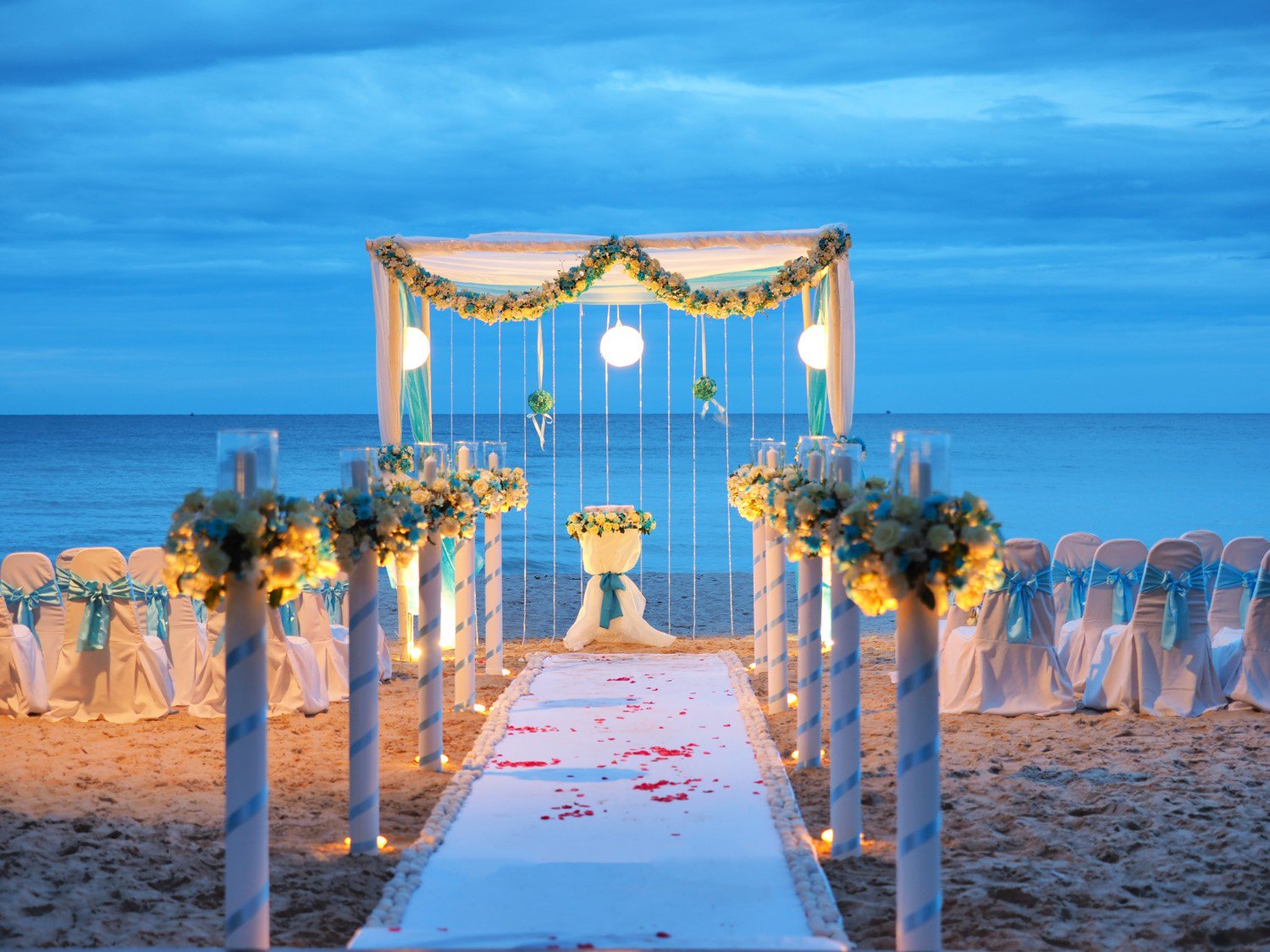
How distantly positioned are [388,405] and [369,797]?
464cm

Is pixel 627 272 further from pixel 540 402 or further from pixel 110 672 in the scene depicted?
pixel 110 672

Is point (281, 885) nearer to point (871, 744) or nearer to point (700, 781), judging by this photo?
point (700, 781)

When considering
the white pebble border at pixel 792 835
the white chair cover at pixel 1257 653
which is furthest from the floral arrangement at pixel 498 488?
the white chair cover at pixel 1257 653

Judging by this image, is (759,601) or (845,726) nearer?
(845,726)

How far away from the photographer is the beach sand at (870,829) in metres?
3.87

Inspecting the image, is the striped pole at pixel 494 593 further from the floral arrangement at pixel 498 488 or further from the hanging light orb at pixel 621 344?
the hanging light orb at pixel 621 344

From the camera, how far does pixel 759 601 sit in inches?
339

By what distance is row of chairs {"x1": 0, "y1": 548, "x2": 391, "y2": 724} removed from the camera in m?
7.02

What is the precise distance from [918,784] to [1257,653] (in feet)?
15.1

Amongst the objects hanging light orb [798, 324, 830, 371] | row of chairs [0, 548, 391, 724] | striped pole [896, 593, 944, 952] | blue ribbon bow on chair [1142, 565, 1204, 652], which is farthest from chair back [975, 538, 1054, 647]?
row of chairs [0, 548, 391, 724]

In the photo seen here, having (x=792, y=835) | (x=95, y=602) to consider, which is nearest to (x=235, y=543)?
(x=792, y=835)

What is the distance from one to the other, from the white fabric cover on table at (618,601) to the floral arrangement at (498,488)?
1.26 meters

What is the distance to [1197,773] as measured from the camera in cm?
562

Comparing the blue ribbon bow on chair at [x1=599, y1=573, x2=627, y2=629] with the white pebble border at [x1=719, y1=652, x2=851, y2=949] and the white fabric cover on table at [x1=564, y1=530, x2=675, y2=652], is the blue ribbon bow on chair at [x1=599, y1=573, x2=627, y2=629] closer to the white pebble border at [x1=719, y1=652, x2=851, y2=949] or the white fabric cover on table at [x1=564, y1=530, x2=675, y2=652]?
the white fabric cover on table at [x1=564, y1=530, x2=675, y2=652]
